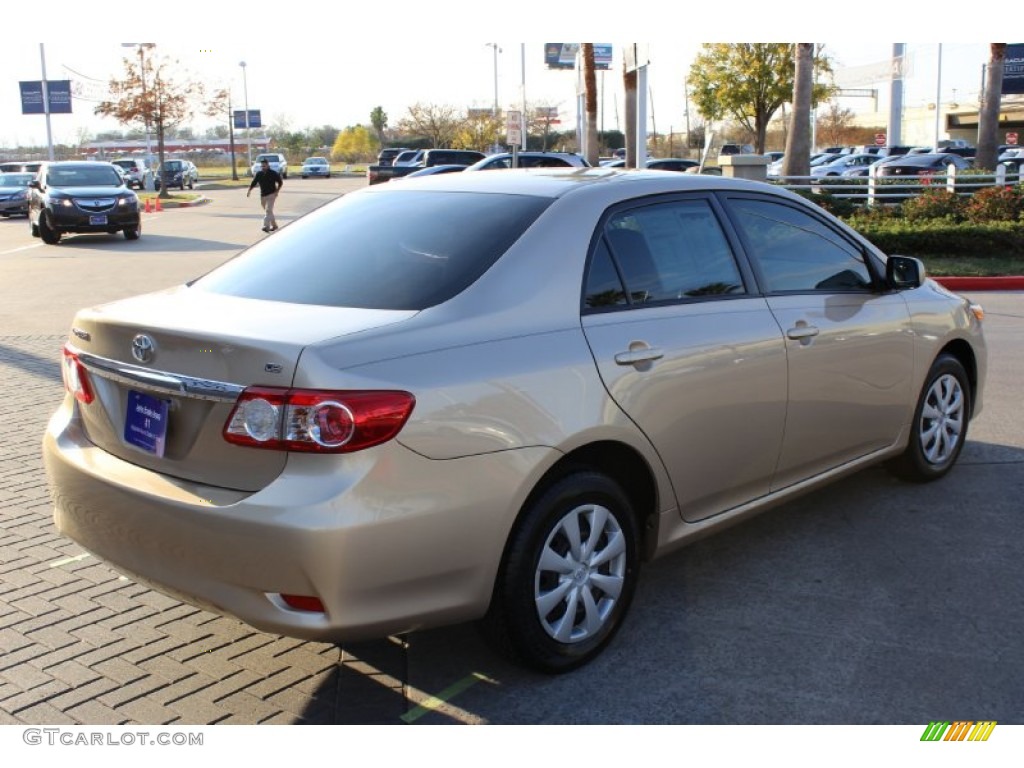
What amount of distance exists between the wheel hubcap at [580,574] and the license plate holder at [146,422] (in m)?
1.30

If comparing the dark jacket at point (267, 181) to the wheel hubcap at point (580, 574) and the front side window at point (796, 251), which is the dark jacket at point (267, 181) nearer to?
the front side window at point (796, 251)

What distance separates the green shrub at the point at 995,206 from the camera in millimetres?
17547

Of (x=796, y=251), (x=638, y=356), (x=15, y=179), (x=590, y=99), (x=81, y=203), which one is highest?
(x=590, y=99)

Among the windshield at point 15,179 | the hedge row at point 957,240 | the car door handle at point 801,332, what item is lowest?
the hedge row at point 957,240

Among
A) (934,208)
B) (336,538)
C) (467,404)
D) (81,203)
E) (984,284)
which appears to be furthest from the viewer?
(81,203)

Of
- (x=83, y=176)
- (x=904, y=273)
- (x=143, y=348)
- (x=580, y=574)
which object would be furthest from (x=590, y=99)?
(x=143, y=348)

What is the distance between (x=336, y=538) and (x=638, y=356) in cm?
136

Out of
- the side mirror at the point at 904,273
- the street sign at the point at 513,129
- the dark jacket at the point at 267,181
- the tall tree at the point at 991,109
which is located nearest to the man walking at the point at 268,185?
the dark jacket at the point at 267,181

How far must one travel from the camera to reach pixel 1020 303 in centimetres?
1288

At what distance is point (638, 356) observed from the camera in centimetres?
386

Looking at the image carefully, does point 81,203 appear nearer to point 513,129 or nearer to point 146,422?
point 513,129

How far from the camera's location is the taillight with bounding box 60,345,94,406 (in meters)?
3.78

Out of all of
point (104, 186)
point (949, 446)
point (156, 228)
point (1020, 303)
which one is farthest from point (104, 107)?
point (949, 446)

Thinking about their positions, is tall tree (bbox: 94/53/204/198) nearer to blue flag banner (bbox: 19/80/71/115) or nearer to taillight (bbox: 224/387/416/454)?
blue flag banner (bbox: 19/80/71/115)
